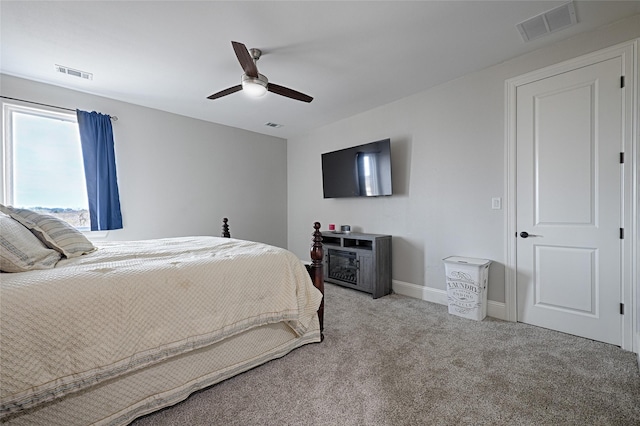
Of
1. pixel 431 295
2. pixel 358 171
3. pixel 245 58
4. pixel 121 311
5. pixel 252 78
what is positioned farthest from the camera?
pixel 358 171

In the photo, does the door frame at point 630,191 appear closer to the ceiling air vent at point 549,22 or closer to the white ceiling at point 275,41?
the white ceiling at point 275,41

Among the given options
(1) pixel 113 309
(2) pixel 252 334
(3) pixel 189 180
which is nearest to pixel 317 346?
(2) pixel 252 334

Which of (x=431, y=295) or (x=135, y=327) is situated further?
(x=431, y=295)

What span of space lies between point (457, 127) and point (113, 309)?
3.39 m

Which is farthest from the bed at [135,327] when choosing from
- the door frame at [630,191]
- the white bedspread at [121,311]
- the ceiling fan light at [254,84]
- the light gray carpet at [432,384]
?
the door frame at [630,191]

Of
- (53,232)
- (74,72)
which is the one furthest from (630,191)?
(74,72)

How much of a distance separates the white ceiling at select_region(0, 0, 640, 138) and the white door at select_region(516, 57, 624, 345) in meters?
0.49

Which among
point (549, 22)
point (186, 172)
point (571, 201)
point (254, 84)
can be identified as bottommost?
point (571, 201)

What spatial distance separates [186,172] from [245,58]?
8.46ft

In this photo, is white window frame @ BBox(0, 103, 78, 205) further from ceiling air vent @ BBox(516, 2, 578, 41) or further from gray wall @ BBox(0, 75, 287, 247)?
ceiling air vent @ BBox(516, 2, 578, 41)

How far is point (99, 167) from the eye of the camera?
334cm

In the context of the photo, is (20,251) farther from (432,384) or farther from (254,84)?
(432,384)

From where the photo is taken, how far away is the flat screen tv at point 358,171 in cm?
361

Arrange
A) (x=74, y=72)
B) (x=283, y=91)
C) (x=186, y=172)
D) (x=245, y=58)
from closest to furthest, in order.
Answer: (x=245, y=58), (x=283, y=91), (x=74, y=72), (x=186, y=172)
